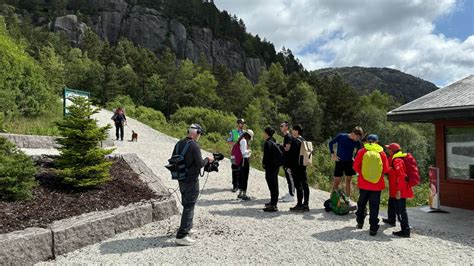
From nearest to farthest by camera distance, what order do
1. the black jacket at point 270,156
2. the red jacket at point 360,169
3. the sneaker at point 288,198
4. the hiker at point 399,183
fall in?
the red jacket at point 360,169, the hiker at point 399,183, the black jacket at point 270,156, the sneaker at point 288,198

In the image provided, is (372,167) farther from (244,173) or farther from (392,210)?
(244,173)

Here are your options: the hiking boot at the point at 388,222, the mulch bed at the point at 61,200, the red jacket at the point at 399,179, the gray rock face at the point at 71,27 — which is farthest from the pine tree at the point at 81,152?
the gray rock face at the point at 71,27

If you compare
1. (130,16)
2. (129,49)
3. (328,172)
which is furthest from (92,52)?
(328,172)

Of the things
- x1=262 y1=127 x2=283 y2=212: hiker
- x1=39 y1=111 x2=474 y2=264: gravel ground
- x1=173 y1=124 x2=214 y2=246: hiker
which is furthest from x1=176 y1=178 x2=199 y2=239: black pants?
x1=262 y1=127 x2=283 y2=212: hiker

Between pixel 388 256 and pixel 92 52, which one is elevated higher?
pixel 92 52

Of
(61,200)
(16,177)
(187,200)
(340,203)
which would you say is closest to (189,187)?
(187,200)

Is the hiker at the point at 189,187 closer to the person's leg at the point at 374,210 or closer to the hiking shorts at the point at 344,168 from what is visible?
the person's leg at the point at 374,210

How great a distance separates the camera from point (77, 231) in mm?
5117

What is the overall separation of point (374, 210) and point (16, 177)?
5861mm

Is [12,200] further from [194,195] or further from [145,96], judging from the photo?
[145,96]

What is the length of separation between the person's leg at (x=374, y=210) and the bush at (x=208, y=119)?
27845mm

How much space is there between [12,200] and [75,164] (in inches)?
52.0

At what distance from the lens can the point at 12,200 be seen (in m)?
5.61

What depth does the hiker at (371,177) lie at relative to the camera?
639 centimetres
